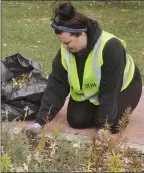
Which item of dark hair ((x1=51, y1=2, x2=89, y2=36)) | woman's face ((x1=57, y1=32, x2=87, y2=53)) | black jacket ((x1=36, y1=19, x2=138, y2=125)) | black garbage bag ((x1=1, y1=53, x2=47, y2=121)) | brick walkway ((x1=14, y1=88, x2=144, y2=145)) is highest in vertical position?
dark hair ((x1=51, y1=2, x2=89, y2=36))

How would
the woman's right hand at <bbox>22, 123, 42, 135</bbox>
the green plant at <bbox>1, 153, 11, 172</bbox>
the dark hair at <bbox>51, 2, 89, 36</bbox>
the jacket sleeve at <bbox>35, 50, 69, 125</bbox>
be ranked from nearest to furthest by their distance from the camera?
the green plant at <bbox>1, 153, 11, 172</bbox> < the dark hair at <bbox>51, 2, 89, 36</bbox> < the woman's right hand at <bbox>22, 123, 42, 135</bbox> < the jacket sleeve at <bbox>35, 50, 69, 125</bbox>

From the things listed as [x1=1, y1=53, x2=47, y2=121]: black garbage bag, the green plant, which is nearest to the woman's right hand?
[x1=1, y1=53, x2=47, y2=121]: black garbage bag

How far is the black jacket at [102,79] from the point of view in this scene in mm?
4125

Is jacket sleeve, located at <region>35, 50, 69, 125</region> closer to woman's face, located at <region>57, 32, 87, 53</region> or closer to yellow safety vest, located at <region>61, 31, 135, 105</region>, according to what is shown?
yellow safety vest, located at <region>61, 31, 135, 105</region>

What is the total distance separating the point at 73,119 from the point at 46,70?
212cm

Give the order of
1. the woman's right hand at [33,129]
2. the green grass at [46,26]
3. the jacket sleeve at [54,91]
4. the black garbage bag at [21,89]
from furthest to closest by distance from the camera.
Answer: the green grass at [46,26] < the black garbage bag at [21,89] < the jacket sleeve at [54,91] < the woman's right hand at [33,129]

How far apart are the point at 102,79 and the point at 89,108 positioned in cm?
41

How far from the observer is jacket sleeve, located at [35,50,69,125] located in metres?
4.38

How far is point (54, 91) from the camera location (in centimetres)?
446

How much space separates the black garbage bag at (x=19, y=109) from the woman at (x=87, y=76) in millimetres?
252

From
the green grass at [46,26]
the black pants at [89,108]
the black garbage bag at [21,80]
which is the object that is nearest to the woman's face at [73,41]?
the black pants at [89,108]

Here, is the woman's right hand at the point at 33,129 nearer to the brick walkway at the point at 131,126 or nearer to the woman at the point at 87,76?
the woman at the point at 87,76

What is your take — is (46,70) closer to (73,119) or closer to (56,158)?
(73,119)

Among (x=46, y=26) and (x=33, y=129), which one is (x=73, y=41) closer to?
(x=33, y=129)
